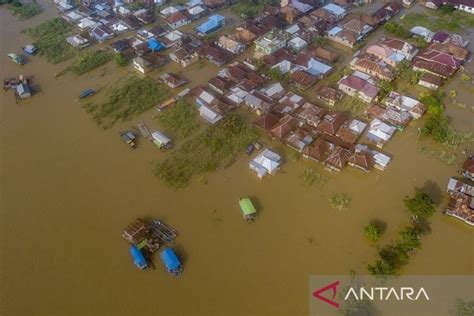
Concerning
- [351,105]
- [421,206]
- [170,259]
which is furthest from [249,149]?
[421,206]

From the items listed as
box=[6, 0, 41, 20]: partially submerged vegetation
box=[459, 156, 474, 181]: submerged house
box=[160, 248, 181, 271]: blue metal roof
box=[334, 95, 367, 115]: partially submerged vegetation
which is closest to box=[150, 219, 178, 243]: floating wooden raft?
box=[160, 248, 181, 271]: blue metal roof

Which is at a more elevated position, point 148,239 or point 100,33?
point 100,33

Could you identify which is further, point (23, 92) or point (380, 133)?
point (23, 92)

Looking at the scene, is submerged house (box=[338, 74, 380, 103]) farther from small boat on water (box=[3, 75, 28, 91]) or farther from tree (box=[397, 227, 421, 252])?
small boat on water (box=[3, 75, 28, 91])

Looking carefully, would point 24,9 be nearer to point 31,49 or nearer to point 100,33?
point 31,49

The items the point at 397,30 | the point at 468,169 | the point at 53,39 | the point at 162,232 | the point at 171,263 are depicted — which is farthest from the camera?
the point at 53,39
